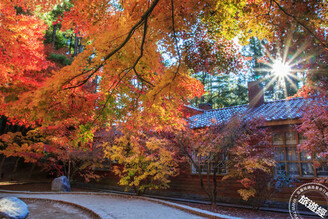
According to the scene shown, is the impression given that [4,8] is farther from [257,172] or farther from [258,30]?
[257,172]

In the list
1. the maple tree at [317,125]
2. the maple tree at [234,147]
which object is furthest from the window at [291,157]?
the maple tree at [317,125]

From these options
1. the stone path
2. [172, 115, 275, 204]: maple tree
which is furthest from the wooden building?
the stone path

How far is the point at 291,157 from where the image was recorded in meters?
9.84

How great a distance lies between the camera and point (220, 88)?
31.2 metres

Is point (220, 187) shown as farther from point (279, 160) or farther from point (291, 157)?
point (291, 157)

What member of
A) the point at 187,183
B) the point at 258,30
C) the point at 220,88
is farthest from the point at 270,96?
the point at 258,30

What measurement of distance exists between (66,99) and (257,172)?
22.8ft

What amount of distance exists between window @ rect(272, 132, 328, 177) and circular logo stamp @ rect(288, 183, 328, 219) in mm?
583

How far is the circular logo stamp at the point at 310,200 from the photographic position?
8.35 meters

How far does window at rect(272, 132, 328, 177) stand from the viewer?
9281mm

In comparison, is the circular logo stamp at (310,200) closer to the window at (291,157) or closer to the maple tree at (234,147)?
the window at (291,157)

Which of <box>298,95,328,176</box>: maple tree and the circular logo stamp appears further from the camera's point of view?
the circular logo stamp

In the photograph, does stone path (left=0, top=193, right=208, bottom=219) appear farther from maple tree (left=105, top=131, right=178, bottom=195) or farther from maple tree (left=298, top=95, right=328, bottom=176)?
maple tree (left=298, top=95, right=328, bottom=176)

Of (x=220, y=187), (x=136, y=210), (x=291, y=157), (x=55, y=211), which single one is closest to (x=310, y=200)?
(x=291, y=157)
